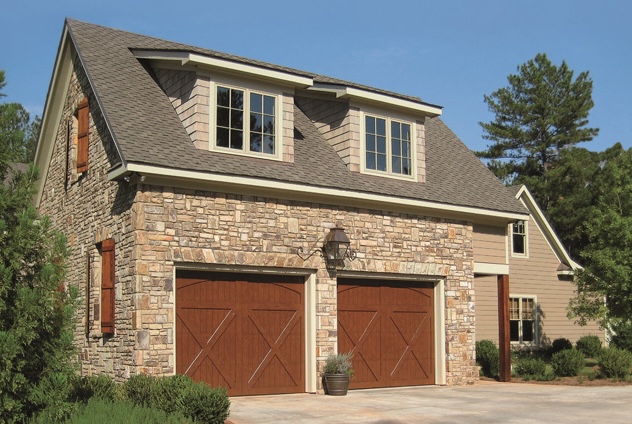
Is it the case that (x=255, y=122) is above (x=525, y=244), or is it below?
above

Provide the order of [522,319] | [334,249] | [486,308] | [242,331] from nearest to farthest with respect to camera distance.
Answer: [242,331] < [334,249] < [486,308] < [522,319]

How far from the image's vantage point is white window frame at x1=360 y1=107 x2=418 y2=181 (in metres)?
17.8

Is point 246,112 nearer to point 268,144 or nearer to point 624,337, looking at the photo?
point 268,144

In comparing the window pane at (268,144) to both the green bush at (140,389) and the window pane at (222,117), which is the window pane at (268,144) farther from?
→ the green bush at (140,389)

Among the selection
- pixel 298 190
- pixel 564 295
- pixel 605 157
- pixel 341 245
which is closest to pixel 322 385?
pixel 341 245

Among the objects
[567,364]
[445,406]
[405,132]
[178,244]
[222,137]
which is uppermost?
[405,132]

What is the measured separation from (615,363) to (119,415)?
13.5 metres

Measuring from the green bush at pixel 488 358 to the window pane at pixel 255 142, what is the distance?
9.14m

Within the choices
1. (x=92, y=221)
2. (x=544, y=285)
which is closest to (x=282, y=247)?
(x=92, y=221)

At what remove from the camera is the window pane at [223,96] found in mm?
15589

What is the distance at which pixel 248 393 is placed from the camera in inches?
601

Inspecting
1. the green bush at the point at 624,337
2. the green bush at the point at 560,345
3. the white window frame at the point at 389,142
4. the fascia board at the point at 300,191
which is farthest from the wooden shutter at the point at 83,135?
the green bush at the point at 624,337

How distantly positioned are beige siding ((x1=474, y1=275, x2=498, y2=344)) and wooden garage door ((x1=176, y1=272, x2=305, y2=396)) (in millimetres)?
11235

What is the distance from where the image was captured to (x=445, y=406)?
14000 mm
